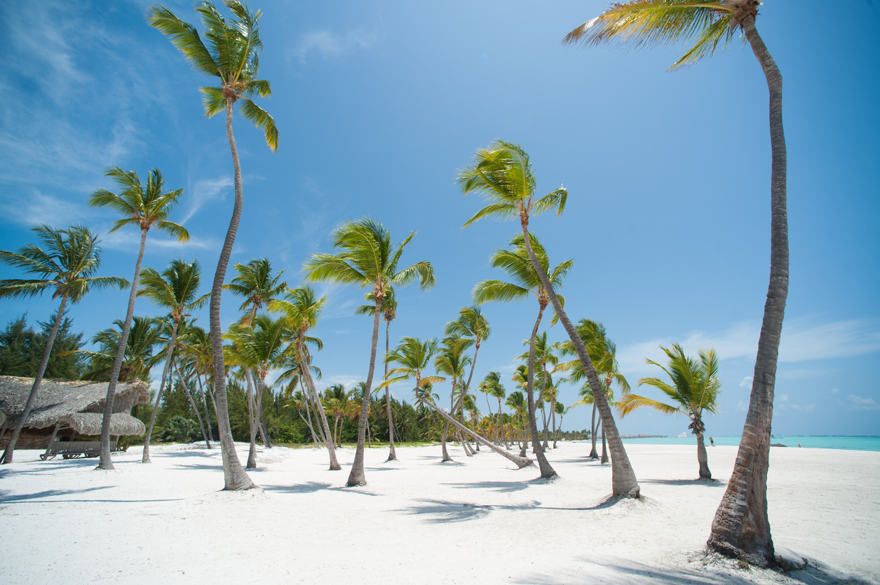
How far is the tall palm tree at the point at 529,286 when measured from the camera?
1326 cm

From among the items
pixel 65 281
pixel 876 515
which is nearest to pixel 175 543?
pixel 876 515

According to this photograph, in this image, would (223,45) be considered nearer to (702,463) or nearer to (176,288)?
(176,288)

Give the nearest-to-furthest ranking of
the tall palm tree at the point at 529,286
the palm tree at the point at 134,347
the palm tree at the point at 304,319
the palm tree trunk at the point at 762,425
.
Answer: the palm tree trunk at the point at 762,425
the tall palm tree at the point at 529,286
the palm tree at the point at 304,319
the palm tree at the point at 134,347

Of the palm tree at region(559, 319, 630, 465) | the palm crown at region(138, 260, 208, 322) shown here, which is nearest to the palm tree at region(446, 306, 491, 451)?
the palm tree at region(559, 319, 630, 465)

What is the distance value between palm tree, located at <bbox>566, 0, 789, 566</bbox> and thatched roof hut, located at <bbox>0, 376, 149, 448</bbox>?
25668 mm

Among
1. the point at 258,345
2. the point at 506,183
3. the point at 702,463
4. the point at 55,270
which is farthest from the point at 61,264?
the point at 702,463

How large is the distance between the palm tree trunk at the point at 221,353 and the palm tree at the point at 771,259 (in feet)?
29.1

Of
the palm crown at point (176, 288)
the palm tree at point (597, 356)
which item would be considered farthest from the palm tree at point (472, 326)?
the palm crown at point (176, 288)

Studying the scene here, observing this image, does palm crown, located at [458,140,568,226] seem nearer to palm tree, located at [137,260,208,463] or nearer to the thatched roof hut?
palm tree, located at [137,260,208,463]

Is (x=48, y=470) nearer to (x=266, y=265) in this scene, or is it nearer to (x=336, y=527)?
(x=266, y=265)

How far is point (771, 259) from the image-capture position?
5668 mm

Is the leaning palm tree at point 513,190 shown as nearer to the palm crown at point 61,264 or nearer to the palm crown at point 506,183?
the palm crown at point 506,183

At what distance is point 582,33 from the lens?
6832 millimetres

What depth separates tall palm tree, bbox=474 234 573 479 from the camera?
13258 mm
